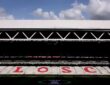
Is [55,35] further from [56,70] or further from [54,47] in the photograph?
[56,70]

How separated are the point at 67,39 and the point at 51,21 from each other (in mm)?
2318

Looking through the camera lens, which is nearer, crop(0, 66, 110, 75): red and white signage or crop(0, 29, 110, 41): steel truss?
crop(0, 66, 110, 75): red and white signage

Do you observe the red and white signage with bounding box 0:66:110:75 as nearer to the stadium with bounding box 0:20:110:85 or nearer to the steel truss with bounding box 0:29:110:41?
the stadium with bounding box 0:20:110:85

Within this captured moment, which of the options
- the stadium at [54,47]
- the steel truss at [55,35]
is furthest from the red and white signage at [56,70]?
the steel truss at [55,35]

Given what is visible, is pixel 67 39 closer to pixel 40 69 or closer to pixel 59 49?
pixel 59 49

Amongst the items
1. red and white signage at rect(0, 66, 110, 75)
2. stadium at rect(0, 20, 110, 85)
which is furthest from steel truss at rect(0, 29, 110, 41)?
red and white signage at rect(0, 66, 110, 75)

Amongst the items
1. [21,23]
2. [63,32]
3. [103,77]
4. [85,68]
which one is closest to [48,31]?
[63,32]

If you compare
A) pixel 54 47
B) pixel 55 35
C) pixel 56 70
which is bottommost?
pixel 56 70

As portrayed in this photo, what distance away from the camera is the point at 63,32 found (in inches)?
647

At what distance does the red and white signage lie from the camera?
50.0 ft

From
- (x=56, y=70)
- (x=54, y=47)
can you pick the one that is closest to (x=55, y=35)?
(x=54, y=47)

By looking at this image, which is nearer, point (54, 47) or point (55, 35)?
point (54, 47)

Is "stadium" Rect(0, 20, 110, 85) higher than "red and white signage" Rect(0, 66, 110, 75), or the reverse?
"stadium" Rect(0, 20, 110, 85)

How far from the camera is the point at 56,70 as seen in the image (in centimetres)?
1570
